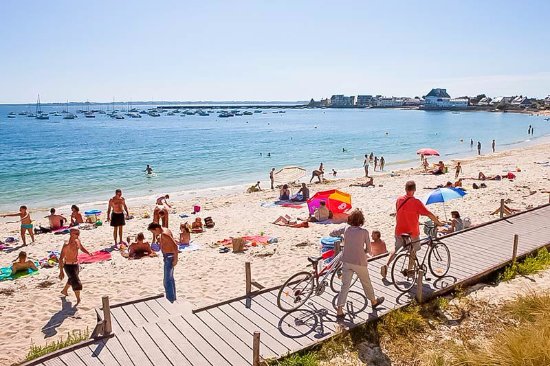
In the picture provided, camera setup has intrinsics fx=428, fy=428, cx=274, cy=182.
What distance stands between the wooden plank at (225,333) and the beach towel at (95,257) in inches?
290

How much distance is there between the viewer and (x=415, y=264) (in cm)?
806

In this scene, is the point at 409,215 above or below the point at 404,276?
above

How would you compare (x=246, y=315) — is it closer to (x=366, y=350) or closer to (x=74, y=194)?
(x=366, y=350)

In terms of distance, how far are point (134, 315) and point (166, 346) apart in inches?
59.5

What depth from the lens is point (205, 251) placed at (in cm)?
1368

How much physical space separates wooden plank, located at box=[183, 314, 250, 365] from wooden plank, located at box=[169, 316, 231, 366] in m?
0.05

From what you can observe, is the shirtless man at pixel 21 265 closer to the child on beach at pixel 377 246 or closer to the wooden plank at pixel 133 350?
the wooden plank at pixel 133 350

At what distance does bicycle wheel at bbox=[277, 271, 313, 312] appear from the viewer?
7062 mm

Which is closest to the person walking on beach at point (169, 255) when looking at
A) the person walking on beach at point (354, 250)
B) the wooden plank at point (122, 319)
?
the wooden plank at point (122, 319)

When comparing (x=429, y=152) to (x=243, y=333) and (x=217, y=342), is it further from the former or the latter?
(x=217, y=342)

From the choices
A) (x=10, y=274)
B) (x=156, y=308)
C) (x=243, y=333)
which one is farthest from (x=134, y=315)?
(x=10, y=274)

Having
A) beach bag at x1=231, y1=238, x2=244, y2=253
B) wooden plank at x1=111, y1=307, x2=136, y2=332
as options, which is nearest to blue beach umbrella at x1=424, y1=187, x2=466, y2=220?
beach bag at x1=231, y1=238, x2=244, y2=253

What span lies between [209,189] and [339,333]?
25718 mm

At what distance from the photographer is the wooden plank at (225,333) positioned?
5.95 metres
